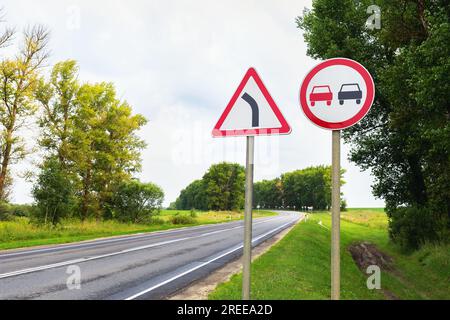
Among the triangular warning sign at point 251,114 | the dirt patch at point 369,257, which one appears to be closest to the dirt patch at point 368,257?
the dirt patch at point 369,257

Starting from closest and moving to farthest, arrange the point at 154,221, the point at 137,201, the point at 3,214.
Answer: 1. the point at 3,214
2. the point at 137,201
3. the point at 154,221

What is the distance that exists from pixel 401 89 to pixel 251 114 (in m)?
12.0

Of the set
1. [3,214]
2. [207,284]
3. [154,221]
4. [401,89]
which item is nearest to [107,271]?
[207,284]

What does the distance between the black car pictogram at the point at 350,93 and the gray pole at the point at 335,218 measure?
1.14ft

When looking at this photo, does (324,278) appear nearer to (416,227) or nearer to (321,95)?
(321,95)

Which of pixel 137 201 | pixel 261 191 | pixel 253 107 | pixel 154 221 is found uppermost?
pixel 261 191

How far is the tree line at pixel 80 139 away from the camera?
25391 mm

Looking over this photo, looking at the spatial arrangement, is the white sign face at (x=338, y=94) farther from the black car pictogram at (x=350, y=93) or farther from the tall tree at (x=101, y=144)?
the tall tree at (x=101, y=144)

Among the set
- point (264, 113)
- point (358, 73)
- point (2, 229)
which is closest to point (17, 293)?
point (264, 113)

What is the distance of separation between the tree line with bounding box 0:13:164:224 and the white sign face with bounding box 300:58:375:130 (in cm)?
2117

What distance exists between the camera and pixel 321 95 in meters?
3.67

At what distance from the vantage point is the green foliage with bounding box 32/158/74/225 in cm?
2130
